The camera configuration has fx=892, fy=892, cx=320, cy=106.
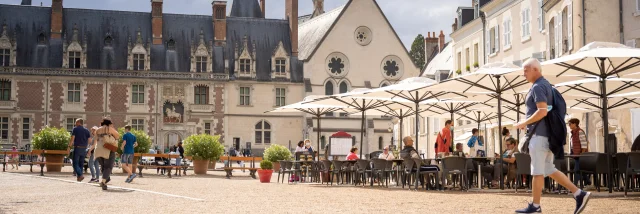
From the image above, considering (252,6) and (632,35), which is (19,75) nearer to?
(252,6)

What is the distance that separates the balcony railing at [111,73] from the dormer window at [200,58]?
22.2 inches

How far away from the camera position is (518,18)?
35969 millimetres

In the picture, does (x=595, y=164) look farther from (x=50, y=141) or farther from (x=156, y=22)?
(x=156, y=22)

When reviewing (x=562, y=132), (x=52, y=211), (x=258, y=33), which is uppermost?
(x=258, y=33)

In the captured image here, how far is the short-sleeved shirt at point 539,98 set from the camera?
9.50 m

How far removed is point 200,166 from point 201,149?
0.69m

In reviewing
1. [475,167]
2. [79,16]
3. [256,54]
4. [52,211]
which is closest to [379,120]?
[256,54]

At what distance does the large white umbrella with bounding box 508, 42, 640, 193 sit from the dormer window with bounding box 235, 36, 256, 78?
43.7 m

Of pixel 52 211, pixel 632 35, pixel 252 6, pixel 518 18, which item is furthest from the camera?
pixel 252 6

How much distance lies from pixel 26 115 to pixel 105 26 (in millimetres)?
7900

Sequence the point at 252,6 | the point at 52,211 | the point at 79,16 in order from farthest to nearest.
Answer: the point at 252,6, the point at 79,16, the point at 52,211

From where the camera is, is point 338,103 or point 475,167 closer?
point 475,167

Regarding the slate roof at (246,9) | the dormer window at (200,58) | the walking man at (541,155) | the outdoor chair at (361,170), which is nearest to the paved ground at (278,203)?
the walking man at (541,155)

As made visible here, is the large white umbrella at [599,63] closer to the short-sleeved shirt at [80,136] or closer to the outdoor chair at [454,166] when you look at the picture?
the outdoor chair at [454,166]
